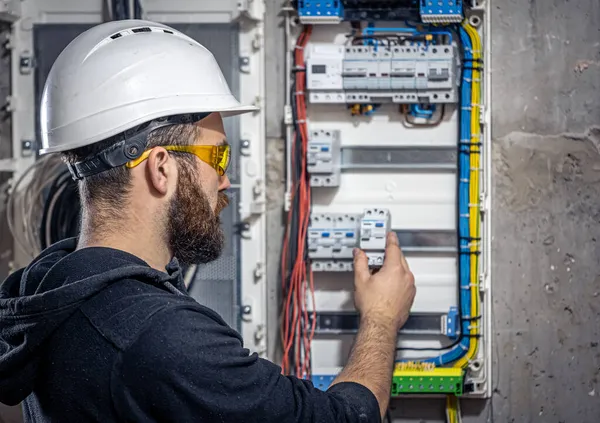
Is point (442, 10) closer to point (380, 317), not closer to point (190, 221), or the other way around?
point (380, 317)

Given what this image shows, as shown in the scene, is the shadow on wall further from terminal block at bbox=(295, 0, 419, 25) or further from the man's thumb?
terminal block at bbox=(295, 0, 419, 25)

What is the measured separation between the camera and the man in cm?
129

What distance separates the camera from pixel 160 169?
4.90ft

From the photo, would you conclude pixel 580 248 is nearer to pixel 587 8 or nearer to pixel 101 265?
pixel 587 8

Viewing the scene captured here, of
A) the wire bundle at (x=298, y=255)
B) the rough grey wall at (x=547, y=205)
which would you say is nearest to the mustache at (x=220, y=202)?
the wire bundle at (x=298, y=255)

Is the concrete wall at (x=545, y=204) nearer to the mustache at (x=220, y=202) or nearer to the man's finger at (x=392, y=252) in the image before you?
the man's finger at (x=392, y=252)

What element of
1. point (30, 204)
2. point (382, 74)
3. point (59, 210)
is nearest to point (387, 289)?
point (382, 74)

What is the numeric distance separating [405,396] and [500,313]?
45cm

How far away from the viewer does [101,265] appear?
1.36 meters

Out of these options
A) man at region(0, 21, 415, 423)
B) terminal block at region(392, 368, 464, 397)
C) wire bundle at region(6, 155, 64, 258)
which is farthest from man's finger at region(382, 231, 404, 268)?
wire bundle at region(6, 155, 64, 258)

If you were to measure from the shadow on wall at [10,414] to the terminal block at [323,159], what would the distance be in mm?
1309

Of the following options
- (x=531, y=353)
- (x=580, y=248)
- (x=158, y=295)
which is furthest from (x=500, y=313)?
(x=158, y=295)

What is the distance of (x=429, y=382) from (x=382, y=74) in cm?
104

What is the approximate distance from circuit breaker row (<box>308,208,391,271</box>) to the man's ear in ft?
3.68
